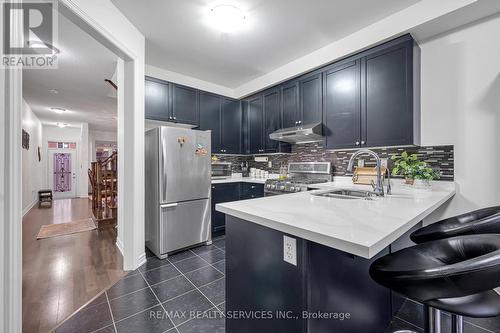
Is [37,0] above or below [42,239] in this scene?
above

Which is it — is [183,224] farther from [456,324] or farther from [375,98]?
[375,98]

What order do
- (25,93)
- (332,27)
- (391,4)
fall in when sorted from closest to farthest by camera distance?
(391,4), (332,27), (25,93)

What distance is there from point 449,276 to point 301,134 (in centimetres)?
257

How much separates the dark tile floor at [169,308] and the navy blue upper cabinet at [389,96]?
A: 5.29 feet

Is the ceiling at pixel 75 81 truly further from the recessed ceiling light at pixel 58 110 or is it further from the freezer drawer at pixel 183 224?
the freezer drawer at pixel 183 224

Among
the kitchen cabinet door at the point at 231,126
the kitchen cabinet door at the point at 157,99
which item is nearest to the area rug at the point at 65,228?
the kitchen cabinet door at the point at 157,99

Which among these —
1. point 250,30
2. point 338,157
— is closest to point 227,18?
point 250,30

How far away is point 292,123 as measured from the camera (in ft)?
11.4

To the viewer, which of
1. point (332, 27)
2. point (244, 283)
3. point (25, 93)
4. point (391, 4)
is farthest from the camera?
point (25, 93)

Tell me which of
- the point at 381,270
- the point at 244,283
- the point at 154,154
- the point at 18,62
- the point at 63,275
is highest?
the point at 18,62

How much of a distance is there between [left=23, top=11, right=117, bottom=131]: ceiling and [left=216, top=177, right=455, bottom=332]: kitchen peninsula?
120 inches

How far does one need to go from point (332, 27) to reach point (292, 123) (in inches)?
53.0

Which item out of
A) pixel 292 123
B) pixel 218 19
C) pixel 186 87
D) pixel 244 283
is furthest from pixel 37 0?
pixel 292 123

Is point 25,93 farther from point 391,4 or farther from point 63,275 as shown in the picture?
point 391,4
